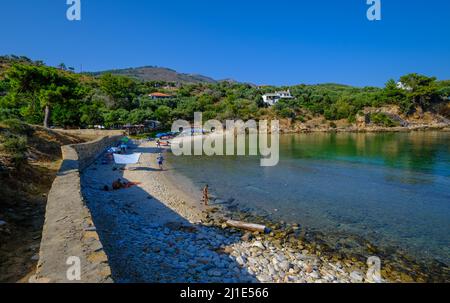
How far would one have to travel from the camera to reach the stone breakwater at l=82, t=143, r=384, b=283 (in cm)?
741

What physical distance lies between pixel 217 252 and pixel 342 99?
291 ft

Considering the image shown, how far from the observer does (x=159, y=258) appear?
8.05m

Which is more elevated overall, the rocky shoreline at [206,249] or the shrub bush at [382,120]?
the shrub bush at [382,120]

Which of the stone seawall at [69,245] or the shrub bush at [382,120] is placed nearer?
the stone seawall at [69,245]

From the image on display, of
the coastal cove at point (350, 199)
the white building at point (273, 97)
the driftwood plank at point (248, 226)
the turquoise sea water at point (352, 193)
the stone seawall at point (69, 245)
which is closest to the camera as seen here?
the stone seawall at point (69, 245)

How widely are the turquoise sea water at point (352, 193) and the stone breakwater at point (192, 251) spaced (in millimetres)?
2904

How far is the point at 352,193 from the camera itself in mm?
18000

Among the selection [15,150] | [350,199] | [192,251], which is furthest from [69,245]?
[350,199]

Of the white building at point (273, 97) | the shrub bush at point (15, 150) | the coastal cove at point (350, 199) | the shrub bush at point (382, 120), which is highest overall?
the white building at point (273, 97)

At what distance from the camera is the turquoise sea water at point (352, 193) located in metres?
11.6

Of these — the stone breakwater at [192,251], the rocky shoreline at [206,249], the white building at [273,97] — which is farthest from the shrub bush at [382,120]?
the stone breakwater at [192,251]

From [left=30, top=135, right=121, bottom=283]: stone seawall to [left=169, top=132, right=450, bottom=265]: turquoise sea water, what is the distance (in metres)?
8.90

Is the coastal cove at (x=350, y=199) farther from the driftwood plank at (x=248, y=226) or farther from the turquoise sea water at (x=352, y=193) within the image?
the driftwood plank at (x=248, y=226)

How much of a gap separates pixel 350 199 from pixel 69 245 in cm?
1576
